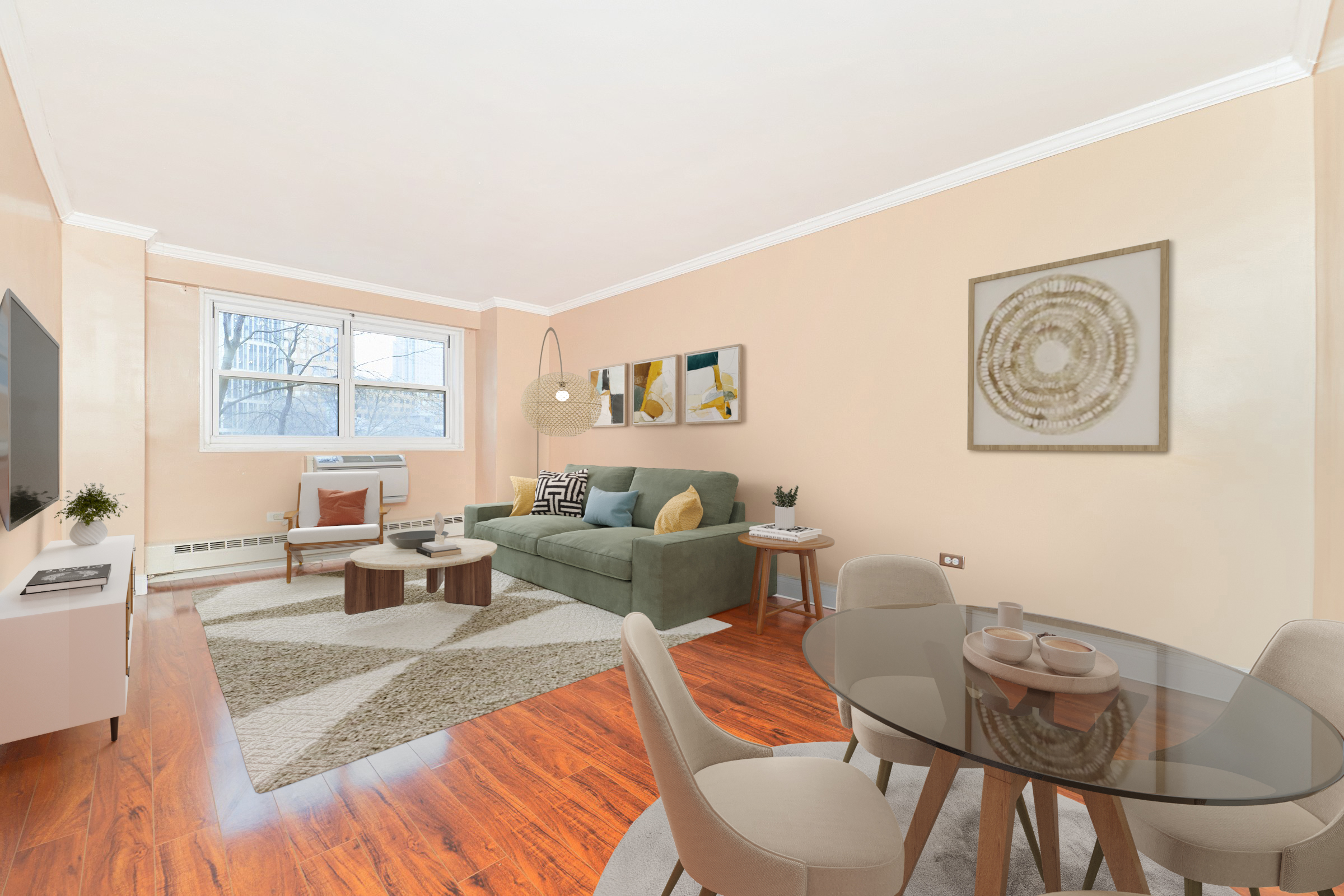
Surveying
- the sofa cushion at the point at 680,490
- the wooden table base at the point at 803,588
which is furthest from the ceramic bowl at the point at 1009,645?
the sofa cushion at the point at 680,490

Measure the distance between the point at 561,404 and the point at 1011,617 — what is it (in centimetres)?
390

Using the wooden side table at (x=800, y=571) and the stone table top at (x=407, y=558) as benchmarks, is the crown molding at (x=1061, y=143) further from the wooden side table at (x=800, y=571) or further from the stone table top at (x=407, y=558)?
the stone table top at (x=407, y=558)

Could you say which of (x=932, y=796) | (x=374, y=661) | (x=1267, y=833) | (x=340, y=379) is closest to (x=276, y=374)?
(x=340, y=379)

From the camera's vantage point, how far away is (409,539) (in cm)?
368

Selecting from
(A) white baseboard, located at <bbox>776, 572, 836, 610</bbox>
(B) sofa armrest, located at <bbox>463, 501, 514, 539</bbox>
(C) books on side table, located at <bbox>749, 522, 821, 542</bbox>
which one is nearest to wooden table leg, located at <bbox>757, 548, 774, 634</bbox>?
(C) books on side table, located at <bbox>749, 522, 821, 542</bbox>

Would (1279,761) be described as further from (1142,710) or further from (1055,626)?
(1055,626)

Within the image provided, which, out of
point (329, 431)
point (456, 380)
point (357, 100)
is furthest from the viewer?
point (456, 380)

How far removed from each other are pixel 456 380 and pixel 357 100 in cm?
390

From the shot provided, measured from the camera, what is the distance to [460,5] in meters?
2.05

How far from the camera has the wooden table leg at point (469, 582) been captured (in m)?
3.72

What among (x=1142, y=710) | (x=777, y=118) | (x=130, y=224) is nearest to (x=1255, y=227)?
(x=777, y=118)

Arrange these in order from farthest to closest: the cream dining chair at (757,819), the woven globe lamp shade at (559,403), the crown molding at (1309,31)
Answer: the woven globe lamp shade at (559,403), the crown molding at (1309,31), the cream dining chair at (757,819)

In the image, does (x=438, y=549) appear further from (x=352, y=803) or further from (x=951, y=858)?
(x=951, y=858)

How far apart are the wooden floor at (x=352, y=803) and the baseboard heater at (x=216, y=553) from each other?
2.43 meters
